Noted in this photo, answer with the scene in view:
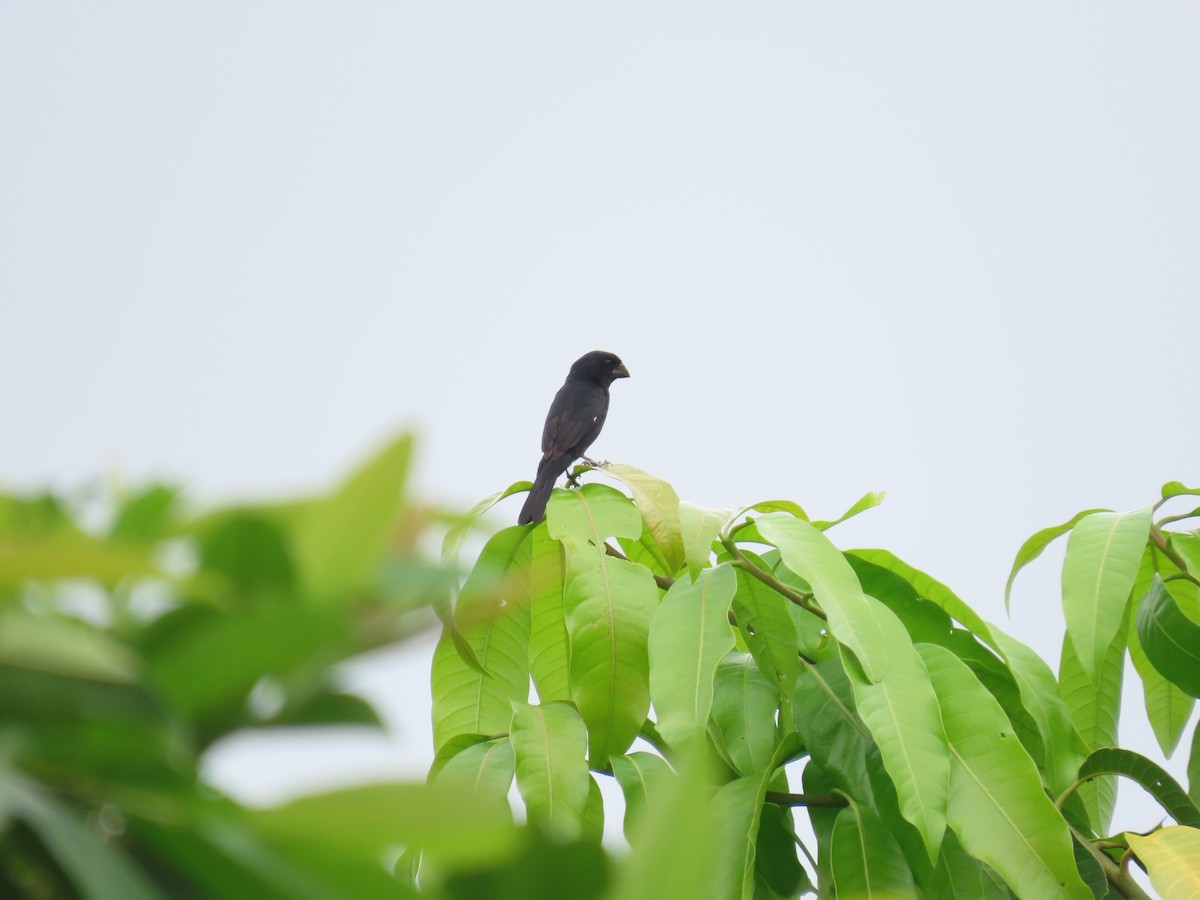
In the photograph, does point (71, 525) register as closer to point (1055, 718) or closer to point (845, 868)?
point (845, 868)

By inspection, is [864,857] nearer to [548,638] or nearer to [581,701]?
[581,701]

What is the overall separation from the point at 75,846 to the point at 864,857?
1.84m

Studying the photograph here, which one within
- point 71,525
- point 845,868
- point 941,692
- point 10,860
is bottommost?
point 845,868

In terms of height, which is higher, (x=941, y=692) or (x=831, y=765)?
(x=941, y=692)

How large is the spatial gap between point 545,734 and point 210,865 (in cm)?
168

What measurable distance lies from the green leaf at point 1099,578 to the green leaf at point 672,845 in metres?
1.91

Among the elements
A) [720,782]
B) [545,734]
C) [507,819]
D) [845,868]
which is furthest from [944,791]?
[507,819]

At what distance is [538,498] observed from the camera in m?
Answer: 5.48

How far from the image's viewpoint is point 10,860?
0.43m

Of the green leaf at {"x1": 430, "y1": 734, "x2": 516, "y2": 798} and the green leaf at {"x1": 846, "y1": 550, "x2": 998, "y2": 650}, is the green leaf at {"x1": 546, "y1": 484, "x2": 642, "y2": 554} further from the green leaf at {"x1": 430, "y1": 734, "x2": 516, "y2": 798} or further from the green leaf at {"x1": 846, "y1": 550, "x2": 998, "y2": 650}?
the green leaf at {"x1": 846, "y1": 550, "x2": 998, "y2": 650}

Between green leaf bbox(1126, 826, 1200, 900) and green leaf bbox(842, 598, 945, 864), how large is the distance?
14.4 inches

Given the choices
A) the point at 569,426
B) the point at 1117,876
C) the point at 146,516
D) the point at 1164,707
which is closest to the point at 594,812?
the point at 1117,876

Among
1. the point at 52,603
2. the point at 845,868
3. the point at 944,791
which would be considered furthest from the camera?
the point at 845,868

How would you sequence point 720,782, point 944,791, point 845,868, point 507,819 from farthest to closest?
1. point 720,782
2. point 845,868
3. point 944,791
4. point 507,819
